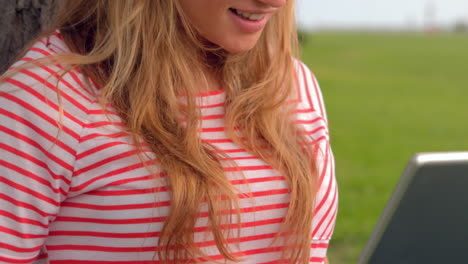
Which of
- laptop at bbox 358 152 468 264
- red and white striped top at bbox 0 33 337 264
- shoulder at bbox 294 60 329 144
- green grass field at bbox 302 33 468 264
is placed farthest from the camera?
green grass field at bbox 302 33 468 264

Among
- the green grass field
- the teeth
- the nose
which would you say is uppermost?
the nose

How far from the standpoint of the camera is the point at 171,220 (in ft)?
4.86

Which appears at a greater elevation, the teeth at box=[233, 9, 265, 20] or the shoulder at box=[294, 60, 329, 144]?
the teeth at box=[233, 9, 265, 20]

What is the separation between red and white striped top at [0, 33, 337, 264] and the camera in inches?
56.0

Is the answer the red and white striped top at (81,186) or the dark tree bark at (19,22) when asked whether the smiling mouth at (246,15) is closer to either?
the red and white striped top at (81,186)

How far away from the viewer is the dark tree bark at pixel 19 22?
193 cm

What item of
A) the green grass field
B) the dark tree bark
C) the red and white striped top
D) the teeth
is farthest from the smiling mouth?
the green grass field

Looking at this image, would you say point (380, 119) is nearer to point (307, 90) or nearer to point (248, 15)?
point (307, 90)

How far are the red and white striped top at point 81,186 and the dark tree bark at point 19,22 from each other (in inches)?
14.7

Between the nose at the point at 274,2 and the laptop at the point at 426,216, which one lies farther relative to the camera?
the nose at the point at 274,2

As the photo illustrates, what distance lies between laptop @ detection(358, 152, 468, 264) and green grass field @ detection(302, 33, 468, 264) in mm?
4359

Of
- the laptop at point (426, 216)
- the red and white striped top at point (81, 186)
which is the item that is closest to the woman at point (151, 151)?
the red and white striped top at point (81, 186)

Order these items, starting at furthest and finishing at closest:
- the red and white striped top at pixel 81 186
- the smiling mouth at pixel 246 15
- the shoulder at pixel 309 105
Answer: the shoulder at pixel 309 105, the smiling mouth at pixel 246 15, the red and white striped top at pixel 81 186

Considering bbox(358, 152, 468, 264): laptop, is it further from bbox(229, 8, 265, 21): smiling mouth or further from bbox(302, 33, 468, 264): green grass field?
bbox(302, 33, 468, 264): green grass field
